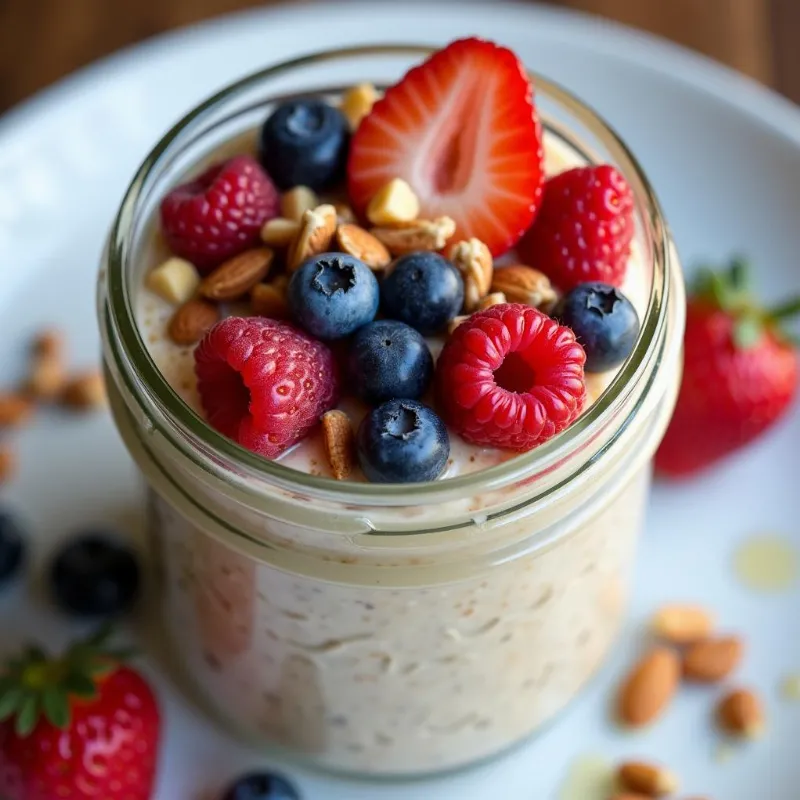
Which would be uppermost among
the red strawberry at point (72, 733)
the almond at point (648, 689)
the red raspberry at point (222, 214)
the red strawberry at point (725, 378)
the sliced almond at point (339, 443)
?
the red raspberry at point (222, 214)

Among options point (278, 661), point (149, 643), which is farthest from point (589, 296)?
point (149, 643)

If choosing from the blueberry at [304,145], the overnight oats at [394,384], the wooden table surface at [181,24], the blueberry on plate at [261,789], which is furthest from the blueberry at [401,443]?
the wooden table surface at [181,24]

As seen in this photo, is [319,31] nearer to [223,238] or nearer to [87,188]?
[87,188]

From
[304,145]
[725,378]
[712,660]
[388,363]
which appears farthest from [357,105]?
[712,660]

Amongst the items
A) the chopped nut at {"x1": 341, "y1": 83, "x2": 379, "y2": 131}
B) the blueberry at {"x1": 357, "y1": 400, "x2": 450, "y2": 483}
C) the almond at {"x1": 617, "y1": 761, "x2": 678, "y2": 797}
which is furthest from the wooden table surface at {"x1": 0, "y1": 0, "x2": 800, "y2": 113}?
the blueberry at {"x1": 357, "y1": 400, "x2": 450, "y2": 483}

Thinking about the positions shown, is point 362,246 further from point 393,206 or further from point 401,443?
point 401,443

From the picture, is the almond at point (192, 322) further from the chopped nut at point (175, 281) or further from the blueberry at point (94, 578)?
the blueberry at point (94, 578)
